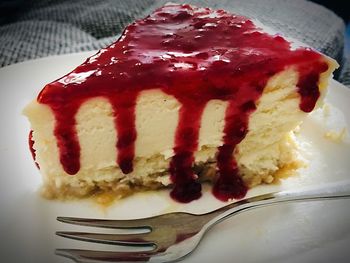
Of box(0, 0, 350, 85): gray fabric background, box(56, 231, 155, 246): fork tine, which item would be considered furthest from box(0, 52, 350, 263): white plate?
box(0, 0, 350, 85): gray fabric background

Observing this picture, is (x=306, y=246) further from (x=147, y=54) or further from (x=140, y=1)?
(x=140, y=1)

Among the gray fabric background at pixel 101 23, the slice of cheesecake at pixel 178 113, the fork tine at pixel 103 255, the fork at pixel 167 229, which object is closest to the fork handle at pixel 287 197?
the fork at pixel 167 229

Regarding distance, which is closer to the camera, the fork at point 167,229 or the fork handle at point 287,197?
the fork at point 167,229

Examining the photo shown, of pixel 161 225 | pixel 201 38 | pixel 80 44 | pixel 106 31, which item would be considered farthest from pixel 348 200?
pixel 106 31

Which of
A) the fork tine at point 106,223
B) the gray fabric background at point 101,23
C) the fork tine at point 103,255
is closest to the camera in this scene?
the fork tine at point 103,255

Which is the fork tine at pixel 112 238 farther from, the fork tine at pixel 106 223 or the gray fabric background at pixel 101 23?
the gray fabric background at pixel 101 23

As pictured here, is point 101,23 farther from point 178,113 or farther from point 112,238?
point 112,238

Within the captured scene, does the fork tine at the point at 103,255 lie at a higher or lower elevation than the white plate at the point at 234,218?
higher
